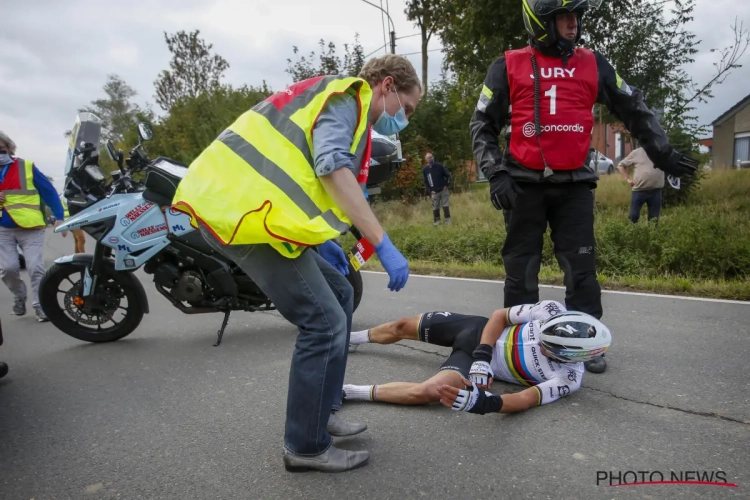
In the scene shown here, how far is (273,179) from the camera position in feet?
6.92

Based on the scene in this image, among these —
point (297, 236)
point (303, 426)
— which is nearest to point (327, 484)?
point (303, 426)

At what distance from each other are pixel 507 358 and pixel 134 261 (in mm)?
2912

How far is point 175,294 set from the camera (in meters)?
4.37

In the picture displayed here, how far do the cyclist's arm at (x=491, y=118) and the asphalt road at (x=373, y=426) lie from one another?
1353 mm

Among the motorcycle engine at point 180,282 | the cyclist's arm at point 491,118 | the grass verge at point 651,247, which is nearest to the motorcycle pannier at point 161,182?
the motorcycle engine at point 180,282

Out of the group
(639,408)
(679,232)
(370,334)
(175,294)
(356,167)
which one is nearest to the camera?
(356,167)

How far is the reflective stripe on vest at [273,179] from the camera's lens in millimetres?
2078

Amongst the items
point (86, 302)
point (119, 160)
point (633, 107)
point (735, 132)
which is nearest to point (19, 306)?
point (86, 302)

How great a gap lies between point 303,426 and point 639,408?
1749 millimetres

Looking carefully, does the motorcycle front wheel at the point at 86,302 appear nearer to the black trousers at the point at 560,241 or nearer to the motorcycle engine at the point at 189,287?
the motorcycle engine at the point at 189,287

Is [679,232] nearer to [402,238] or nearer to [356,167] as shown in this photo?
[402,238]

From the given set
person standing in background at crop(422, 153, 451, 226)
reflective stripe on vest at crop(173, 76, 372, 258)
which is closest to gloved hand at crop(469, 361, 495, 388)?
reflective stripe on vest at crop(173, 76, 372, 258)

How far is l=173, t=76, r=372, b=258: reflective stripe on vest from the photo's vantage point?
2.08 m

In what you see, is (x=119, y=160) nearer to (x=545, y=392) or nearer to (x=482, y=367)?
(x=482, y=367)
